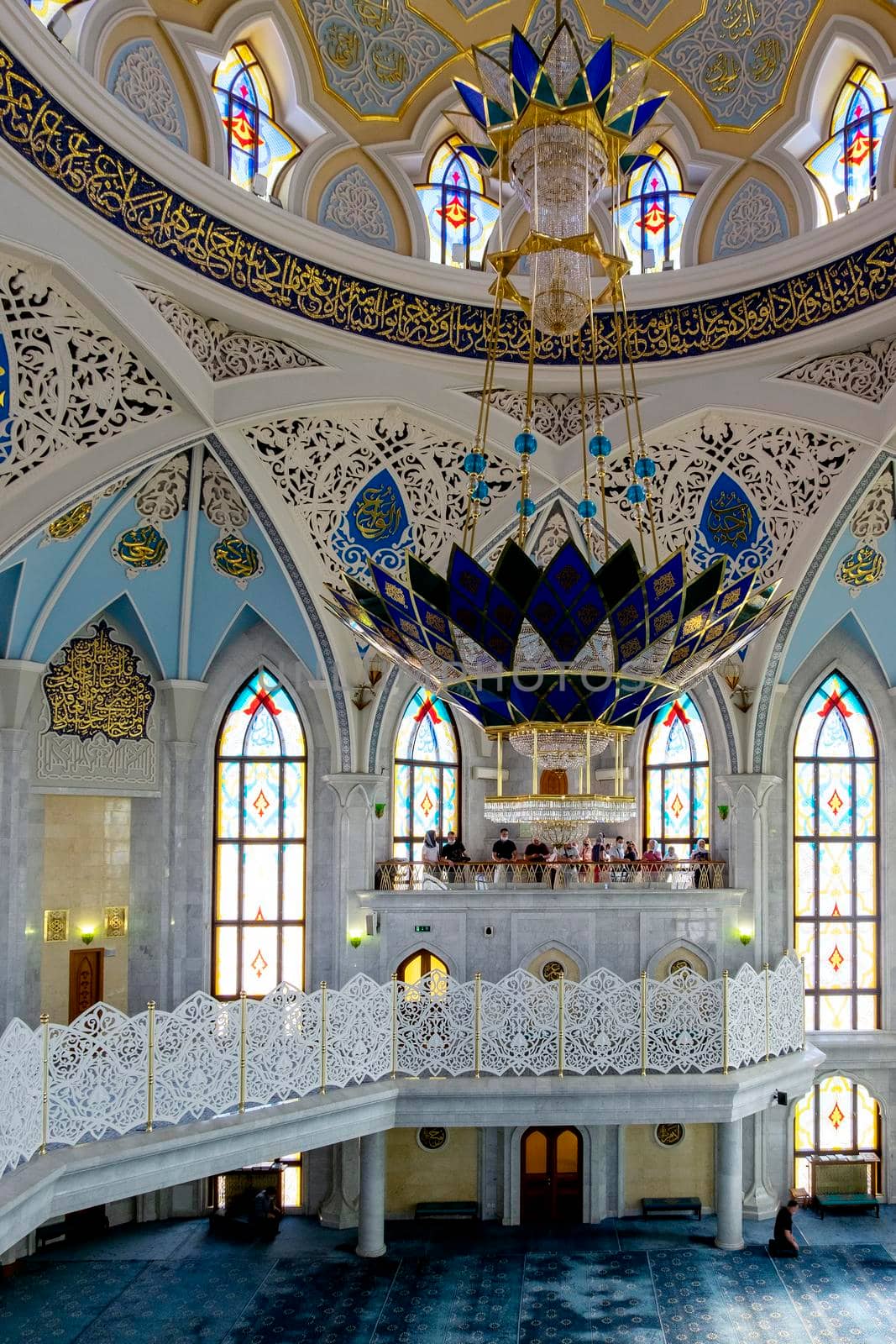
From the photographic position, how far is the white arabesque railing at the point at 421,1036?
782 cm

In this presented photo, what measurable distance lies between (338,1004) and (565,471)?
498 centimetres

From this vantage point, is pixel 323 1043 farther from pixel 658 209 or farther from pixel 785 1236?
pixel 658 209

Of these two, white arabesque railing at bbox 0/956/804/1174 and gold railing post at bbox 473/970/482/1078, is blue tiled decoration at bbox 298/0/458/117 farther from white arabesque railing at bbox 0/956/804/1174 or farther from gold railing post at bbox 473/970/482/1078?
gold railing post at bbox 473/970/482/1078

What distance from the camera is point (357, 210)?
945cm

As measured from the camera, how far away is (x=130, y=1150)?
750 centimetres

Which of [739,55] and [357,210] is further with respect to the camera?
[357,210]

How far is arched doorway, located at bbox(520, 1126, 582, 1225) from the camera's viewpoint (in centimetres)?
1123

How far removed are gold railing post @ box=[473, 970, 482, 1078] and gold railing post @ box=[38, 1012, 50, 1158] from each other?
138 inches

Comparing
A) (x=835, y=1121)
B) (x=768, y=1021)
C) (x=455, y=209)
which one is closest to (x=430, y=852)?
(x=768, y=1021)

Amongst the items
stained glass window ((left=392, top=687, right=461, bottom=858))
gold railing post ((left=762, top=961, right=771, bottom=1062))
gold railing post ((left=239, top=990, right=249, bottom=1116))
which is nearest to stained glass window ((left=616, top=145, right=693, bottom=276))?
stained glass window ((left=392, top=687, right=461, bottom=858))

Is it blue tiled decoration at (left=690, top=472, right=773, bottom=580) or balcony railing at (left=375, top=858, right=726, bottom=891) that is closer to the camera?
blue tiled decoration at (left=690, top=472, right=773, bottom=580)

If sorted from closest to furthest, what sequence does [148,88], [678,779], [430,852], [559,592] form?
[559,592] → [148,88] → [430,852] → [678,779]

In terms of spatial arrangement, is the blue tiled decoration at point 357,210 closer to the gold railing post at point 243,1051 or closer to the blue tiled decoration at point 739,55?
the blue tiled decoration at point 739,55

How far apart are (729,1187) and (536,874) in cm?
325
